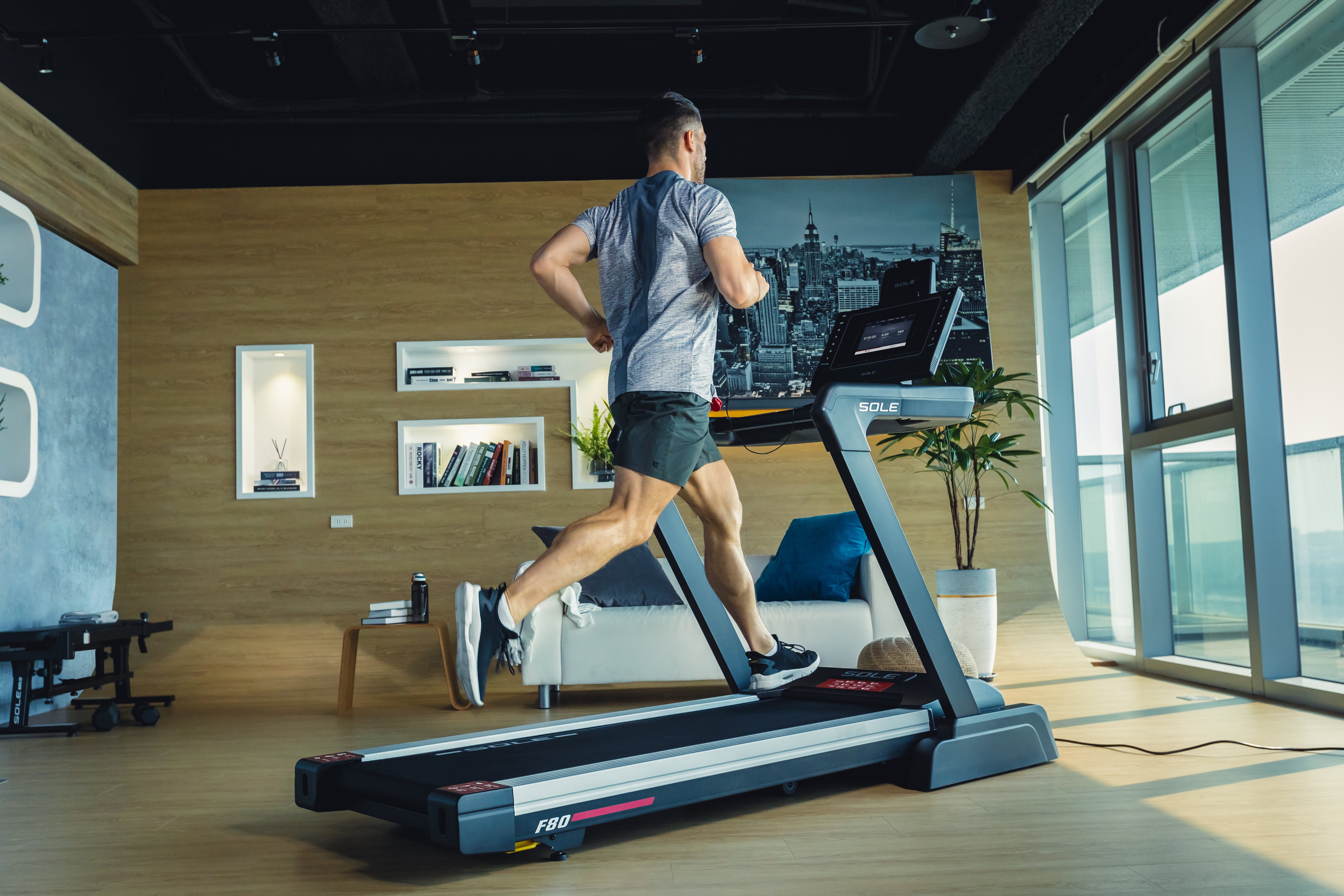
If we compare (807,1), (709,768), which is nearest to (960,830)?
(709,768)

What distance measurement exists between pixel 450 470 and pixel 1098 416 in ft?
11.4

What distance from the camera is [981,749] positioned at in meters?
2.38

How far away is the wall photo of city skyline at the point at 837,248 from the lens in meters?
5.61

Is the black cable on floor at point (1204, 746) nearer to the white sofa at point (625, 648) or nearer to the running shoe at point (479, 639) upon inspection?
the white sofa at point (625, 648)

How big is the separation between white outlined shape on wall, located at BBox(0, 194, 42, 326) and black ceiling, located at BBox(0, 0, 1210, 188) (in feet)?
1.99

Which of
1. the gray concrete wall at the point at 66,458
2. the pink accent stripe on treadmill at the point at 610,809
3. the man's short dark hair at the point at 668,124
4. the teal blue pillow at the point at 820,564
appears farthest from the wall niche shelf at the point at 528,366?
the pink accent stripe on treadmill at the point at 610,809

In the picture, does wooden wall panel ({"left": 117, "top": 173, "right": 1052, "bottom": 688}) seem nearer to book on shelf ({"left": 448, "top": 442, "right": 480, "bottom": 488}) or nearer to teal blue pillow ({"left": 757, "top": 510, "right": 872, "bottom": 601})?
book on shelf ({"left": 448, "top": 442, "right": 480, "bottom": 488})

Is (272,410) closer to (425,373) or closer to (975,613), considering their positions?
(425,373)

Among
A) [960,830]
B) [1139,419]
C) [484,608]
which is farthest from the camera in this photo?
[1139,419]

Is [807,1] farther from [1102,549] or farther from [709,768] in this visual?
[709,768]

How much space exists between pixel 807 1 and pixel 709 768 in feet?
13.7

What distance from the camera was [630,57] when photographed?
219 inches

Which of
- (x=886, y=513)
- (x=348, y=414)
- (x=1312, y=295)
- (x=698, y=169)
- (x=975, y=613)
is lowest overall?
(x=975, y=613)

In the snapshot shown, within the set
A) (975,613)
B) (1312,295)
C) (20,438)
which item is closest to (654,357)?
(1312,295)
